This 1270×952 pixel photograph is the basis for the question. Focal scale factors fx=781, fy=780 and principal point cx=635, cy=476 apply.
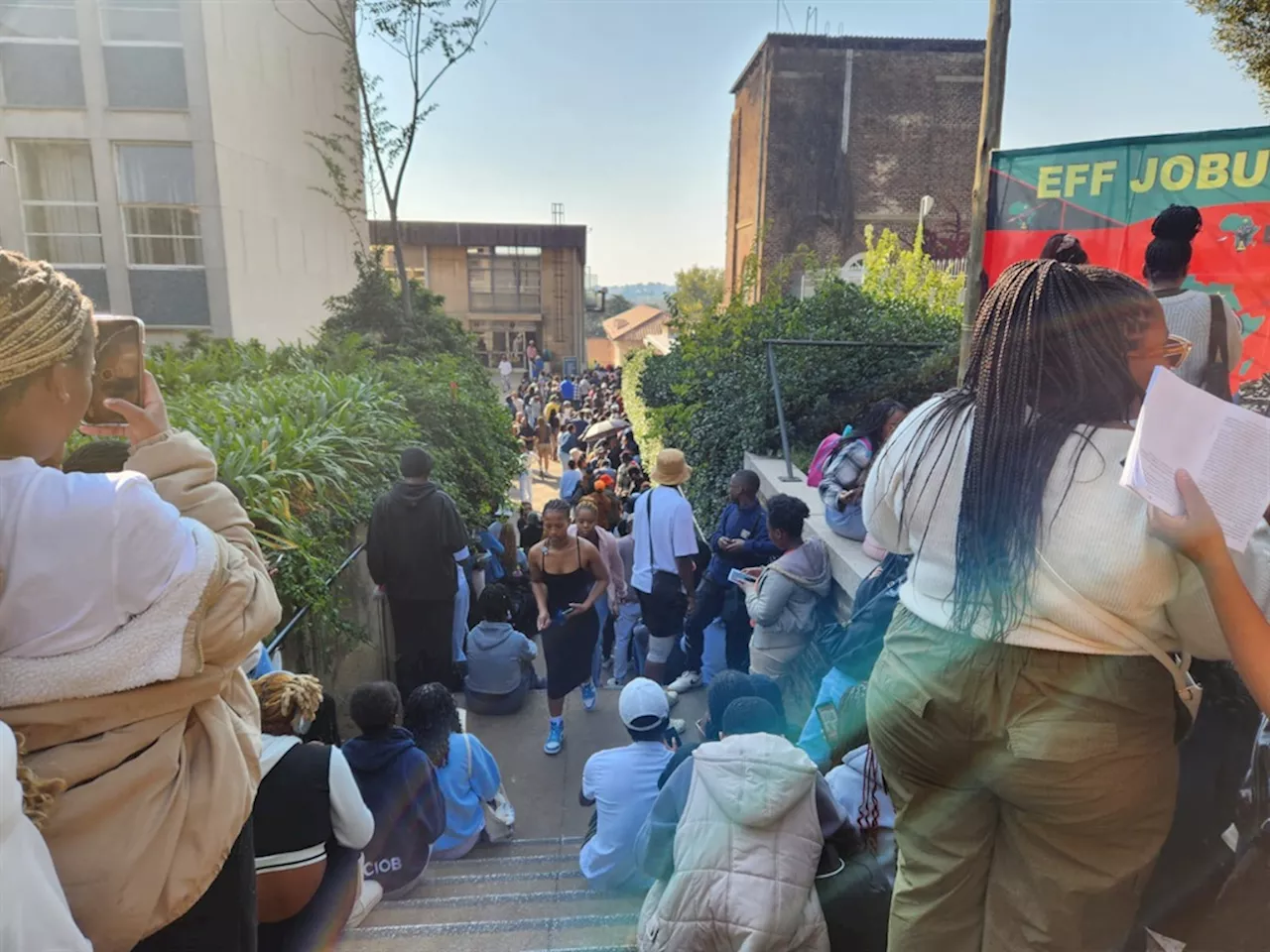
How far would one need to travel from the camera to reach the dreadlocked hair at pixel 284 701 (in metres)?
2.22

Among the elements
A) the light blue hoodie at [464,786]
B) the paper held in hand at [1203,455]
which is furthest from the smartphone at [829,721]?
the light blue hoodie at [464,786]

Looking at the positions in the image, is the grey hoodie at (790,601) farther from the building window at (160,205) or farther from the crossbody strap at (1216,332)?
the building window at (160,205)

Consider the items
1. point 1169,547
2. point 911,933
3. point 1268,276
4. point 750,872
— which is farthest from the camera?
point 1268,276

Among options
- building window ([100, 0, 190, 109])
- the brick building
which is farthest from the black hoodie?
the brick building

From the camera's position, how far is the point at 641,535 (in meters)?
4.97

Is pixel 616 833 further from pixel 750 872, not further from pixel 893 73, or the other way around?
pixel 893 73

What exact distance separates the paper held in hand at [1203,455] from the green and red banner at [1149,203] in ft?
7.70

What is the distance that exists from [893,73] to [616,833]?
26837 millimetres

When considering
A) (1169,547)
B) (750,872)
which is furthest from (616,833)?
(1169,547)

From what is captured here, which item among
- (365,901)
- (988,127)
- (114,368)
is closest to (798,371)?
(988,127)

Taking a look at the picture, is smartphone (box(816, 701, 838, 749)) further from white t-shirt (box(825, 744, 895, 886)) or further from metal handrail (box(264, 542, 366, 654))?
metal handrail (box(264, 542, 366, 654))

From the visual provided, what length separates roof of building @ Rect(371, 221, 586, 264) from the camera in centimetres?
3334

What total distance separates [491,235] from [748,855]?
34437mm

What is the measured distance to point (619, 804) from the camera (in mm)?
2955
